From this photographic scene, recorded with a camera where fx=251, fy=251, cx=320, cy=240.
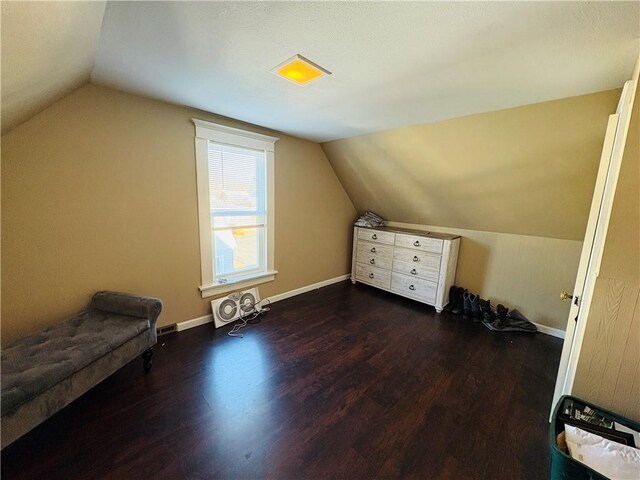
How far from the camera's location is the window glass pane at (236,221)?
2.77 metres

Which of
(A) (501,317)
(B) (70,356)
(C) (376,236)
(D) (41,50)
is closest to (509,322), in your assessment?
(A) (501,317)

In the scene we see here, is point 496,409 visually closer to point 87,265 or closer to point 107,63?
point 87,265

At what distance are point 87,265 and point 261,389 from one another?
1716 millimetres

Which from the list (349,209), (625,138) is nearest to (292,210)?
(349,209)

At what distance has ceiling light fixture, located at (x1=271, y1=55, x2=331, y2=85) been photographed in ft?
4.81

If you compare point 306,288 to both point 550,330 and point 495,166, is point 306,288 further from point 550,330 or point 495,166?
point 550,330

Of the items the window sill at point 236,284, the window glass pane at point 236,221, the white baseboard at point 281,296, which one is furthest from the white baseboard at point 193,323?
the window glass pane at point 236,221

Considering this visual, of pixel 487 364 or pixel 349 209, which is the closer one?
pixel 487 364

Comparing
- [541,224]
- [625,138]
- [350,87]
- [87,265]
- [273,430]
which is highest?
[350,87]

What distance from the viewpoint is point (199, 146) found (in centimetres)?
247

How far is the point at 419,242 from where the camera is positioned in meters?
3.35

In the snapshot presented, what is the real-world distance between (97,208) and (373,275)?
10.9ft

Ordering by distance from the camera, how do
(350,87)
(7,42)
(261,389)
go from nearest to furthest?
(7,42) < (350,87) < (261,389)

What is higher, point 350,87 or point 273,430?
point 350,87
